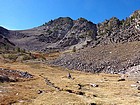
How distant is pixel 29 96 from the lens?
4338 cm

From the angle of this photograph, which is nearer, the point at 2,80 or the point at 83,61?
the point at 2,80

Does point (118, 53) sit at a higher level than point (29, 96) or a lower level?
higher

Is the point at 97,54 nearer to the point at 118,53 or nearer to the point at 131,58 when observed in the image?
the point at 118,53

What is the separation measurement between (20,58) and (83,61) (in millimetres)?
57960

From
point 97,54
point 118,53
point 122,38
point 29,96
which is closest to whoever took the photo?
point 29,96

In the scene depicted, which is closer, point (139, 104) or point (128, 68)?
point (139, 104)

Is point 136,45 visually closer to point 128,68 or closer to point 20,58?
point 128,68

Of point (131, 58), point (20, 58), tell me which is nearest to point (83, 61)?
point (131, 58)

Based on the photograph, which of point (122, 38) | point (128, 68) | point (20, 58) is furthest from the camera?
point (20, 58)

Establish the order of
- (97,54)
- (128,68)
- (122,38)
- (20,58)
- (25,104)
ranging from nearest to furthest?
(25,104)
(128,68)
(97,54)
(122,38)
(20,58)

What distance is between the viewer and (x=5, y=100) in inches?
1534

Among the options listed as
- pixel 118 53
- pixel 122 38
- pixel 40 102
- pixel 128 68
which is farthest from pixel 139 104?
pixel 122 38

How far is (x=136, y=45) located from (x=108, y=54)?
1517 cm

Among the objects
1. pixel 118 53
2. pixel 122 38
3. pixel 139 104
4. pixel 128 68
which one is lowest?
pixel 139 104
